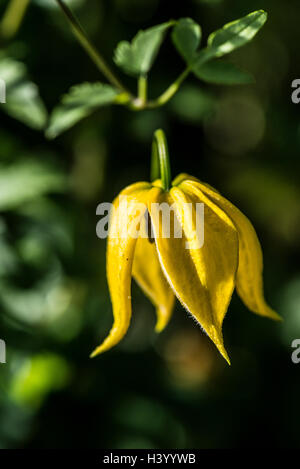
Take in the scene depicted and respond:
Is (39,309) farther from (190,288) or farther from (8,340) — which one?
(190,288)

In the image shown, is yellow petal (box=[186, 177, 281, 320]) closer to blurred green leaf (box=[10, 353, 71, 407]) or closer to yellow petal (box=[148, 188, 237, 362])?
yellow petal (box=[148, 188, 237, 362])

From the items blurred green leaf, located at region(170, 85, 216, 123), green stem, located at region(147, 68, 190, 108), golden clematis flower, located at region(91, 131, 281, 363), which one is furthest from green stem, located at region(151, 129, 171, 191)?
blurred green leaf, located at region(170, 85, 216, 123)

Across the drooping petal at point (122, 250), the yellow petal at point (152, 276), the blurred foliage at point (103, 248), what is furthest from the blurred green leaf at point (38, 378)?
the drooping petal at point (122, 250)

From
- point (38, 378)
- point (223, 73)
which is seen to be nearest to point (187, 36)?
point (223, 73)

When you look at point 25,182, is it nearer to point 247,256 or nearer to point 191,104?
point 191,104

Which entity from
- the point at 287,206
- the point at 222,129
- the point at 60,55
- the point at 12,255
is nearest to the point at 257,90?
A: the point at 222,129

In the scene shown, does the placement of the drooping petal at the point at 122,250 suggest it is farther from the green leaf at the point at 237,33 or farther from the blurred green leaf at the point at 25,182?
the blurred green leaf at the point at 25,182
